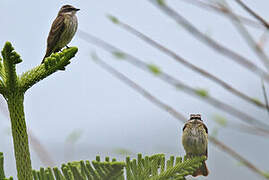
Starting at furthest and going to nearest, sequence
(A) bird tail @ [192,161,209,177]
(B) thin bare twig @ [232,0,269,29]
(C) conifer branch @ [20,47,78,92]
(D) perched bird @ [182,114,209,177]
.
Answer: (D) perched bird @ [182,114,209,177], (A) bird tail @ [192,161,209,177], (B) thin bare twig @ [232,0,269,29], (C) conifer branch @ [20,47,78,92]

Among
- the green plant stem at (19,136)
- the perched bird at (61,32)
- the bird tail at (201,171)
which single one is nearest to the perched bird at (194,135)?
the bird tail at (201,171)

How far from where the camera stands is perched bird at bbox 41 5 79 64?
1958 millimetres

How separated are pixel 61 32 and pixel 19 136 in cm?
128

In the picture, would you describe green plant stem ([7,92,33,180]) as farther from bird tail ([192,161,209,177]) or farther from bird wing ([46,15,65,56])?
bird tail ([192,161,209,177])

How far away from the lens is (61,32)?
2.12 meters

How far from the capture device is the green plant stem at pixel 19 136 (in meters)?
0.92

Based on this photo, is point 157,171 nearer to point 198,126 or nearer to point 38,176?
point 38,176

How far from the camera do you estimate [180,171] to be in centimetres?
119

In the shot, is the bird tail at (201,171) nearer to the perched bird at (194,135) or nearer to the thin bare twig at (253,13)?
the perched bird at (194,135)

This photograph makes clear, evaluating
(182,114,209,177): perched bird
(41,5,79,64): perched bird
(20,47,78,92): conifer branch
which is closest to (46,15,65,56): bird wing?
(41,5,79,64): perched bird

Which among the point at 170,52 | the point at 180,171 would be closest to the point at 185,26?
the point at 170,52

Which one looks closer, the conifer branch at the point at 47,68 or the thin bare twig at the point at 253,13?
the conifer branch at the point at 47,68

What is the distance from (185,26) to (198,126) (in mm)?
972

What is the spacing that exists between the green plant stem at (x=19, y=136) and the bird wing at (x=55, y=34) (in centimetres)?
97
